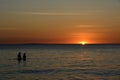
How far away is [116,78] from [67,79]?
21.2ft

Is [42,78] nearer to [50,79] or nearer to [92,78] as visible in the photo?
[50,79]

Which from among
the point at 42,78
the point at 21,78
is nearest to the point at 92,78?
the point at 42,78

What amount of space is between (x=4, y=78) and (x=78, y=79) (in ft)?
31.8

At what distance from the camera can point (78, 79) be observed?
37.8m

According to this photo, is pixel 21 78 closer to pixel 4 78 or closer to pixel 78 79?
pixel 4 78

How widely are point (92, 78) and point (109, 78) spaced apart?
2.21 m

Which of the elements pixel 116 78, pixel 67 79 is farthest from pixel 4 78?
pixel 116 78

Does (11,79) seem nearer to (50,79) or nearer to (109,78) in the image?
(50,79)

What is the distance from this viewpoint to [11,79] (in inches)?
1500

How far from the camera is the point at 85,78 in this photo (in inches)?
1535

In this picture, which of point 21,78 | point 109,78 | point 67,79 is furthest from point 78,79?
point 21,78

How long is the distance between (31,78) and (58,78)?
352 cm

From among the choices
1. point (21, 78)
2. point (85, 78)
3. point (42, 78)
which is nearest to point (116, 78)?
point (85, 78)

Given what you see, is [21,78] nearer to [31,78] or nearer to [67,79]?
[31,78]
